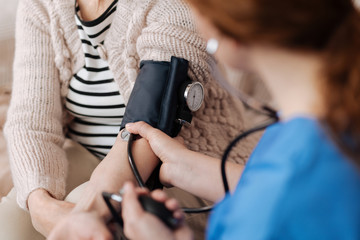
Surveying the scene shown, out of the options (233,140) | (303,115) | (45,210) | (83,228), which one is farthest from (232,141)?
(45,210)

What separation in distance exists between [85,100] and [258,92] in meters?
0.99

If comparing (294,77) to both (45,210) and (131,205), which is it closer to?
Answer: (131,205)

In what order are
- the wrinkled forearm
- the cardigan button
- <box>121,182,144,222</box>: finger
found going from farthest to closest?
the cardigan button → the wrinkled forearm → <box>121,182,144,222</box>: finger

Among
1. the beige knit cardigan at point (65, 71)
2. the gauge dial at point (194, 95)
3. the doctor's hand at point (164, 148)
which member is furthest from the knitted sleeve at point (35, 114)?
the gauge dial at point (194, 95)

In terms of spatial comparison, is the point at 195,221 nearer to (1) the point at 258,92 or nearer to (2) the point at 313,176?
(2) the point at 313,176

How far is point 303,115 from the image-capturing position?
49 cm

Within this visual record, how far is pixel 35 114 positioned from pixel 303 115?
0.75 m

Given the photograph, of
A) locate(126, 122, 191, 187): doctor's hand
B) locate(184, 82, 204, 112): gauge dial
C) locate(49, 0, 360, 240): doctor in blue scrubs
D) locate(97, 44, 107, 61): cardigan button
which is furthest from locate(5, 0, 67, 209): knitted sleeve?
locate(49, 0, 360, 240): doctor in blue scrubs

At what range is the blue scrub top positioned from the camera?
0.47 m

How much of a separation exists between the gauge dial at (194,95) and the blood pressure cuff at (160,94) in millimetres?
14

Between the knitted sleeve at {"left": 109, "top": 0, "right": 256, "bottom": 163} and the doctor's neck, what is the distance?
423mm

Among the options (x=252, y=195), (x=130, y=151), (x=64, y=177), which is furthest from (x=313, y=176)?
(x=64, y=177)

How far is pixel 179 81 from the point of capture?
3.01 feet

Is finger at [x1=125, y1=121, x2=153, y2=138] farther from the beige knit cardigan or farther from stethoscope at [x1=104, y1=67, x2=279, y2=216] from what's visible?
the beige knit cardigan
